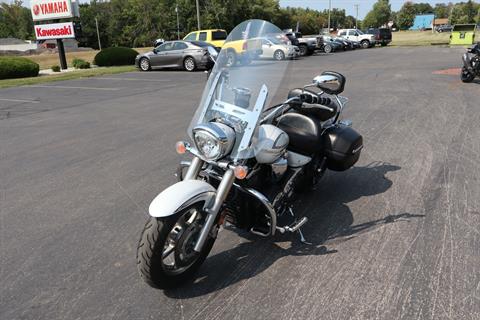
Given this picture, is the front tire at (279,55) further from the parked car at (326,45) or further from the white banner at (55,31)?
the parked car at (326,45)

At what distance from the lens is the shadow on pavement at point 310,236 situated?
9.95ft

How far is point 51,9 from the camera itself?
23.2 meters

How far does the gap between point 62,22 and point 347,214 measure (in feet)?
79.1

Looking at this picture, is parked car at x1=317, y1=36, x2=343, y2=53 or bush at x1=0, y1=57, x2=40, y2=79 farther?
parked car at x1=317, y1=36, x2=343, y2=53

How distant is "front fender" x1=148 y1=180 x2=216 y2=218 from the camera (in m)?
2.62

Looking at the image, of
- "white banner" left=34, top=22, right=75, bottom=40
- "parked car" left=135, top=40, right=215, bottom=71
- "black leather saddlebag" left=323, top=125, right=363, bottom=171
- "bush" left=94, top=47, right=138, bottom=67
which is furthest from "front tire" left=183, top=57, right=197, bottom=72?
"black leather saddlebag" left=323, top=125, right=363, bottom=171

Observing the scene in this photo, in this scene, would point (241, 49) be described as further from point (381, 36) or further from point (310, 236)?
point (381, 36)

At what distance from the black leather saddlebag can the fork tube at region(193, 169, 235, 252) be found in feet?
5.16

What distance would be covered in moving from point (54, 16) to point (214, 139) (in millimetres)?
24252

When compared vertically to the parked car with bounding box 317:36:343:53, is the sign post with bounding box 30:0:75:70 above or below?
above

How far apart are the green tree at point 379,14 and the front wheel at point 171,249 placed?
12532 cm

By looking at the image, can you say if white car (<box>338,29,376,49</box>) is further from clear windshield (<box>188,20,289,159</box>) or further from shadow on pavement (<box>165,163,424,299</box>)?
clear windshield (<box>188,20,289,159</box>)

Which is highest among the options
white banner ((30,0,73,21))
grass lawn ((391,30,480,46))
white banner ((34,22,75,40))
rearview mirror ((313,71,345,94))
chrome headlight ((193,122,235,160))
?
white banner ((30,0,73,21))

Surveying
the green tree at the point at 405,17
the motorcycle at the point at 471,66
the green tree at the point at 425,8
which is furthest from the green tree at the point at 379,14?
the motorcycle at the point at 471,66
